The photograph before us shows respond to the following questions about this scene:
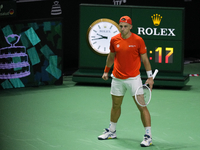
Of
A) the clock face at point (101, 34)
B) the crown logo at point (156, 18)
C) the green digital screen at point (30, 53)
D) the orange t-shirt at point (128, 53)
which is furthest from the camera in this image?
the clock face at point (101, 34)

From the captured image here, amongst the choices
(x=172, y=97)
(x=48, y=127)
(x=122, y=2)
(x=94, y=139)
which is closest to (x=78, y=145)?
A: (x=94, y=139)

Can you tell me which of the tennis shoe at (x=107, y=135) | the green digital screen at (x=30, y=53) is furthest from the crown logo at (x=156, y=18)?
the tennis shoe at (x=107, y=135)

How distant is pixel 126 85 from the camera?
220 inches

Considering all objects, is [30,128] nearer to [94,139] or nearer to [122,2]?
[94,139]

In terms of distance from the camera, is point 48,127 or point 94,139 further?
point 48,127

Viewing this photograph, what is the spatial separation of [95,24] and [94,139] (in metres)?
4.11

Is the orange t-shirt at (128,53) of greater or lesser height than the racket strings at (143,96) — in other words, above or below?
above

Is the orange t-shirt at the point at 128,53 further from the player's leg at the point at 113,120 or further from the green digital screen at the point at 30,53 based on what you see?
the green digital screen at the point at 30,53

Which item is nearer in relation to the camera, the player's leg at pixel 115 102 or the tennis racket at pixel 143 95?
the tennis racket at pixel 143 95

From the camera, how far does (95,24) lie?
30.8 ft

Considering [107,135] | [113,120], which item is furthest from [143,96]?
[107,135]

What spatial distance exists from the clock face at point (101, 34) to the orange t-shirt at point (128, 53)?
378 cm

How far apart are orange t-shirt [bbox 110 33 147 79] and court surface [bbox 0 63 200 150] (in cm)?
101

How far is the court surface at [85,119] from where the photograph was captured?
5684mm
